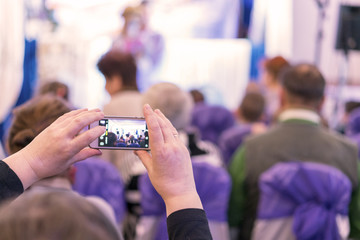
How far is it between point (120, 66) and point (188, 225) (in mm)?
2154

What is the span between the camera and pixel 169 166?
Result: 0.89 m

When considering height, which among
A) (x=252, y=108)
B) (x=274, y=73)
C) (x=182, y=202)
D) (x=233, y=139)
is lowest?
(x=233, y=139)

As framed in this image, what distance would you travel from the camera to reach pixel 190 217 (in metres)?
0.85

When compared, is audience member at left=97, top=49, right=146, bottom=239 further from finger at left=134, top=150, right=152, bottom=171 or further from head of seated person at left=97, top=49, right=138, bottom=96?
finger at left=134, top=150, right=152, bottom=171

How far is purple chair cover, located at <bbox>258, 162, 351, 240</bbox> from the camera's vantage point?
6.28ft

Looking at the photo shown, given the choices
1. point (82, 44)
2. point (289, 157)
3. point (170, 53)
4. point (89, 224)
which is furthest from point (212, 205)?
point (170, 53)

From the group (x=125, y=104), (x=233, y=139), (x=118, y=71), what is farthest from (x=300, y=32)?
(x=125, y=104)

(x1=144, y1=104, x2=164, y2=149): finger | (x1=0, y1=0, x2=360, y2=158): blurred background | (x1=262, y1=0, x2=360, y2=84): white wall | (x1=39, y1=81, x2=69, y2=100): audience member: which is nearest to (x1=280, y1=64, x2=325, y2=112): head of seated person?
(x1=39, y1=81, x2=69, y2=100): audience member

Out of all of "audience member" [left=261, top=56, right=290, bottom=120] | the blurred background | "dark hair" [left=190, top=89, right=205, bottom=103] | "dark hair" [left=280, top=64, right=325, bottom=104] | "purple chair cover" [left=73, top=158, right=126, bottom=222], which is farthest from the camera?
the blurred background

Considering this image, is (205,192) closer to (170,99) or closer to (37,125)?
(170,99)

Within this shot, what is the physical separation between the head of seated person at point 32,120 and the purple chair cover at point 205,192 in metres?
0.73

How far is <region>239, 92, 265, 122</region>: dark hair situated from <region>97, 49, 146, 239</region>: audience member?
1.02 meters

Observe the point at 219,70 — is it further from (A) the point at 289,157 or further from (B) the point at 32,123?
(B) the point at 32,123

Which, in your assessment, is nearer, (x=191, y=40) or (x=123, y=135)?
(x=123, y=135)
